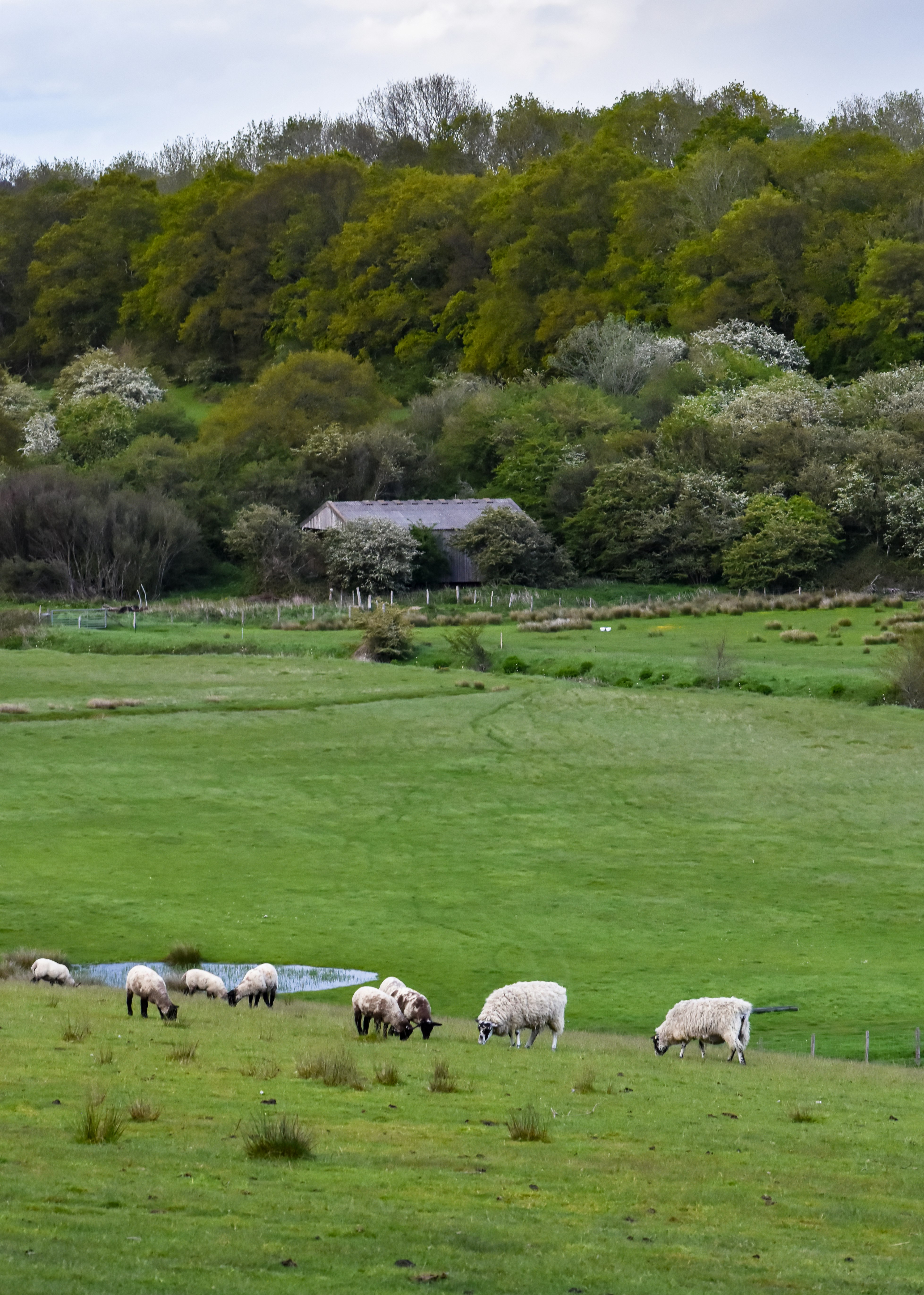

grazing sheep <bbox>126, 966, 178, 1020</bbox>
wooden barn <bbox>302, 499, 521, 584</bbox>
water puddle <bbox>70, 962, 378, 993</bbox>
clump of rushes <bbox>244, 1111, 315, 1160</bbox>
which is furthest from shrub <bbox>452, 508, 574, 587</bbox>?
clump of rushes <bbox>244, 1111, 315, 1160</bbox>

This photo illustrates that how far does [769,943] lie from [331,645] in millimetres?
45687

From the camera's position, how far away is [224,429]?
11938 centimetres

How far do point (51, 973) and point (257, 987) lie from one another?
3.58 meters

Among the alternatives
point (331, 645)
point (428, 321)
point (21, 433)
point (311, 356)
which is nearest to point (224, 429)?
point (311, 356)

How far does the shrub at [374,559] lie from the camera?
317 ft

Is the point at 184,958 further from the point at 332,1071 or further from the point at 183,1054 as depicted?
the point at 332,1071

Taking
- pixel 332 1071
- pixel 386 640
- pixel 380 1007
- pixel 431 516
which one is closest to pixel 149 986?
pixel 380 1007

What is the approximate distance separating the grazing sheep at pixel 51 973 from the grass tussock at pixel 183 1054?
860 centimetres

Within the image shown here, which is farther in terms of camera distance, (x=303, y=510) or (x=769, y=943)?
(x=303, y=510)

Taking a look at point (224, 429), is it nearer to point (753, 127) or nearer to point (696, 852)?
point (753, 127)

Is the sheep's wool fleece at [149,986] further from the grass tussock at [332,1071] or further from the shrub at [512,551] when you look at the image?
the shrub at [512,551]

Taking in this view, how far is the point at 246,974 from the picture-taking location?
27.8 metres

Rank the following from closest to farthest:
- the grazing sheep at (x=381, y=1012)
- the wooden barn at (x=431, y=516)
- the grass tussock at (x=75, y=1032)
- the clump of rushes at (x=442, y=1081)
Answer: the clump of rushes at (x=442, y=1081) → the grass tussock at (x=75, y=1032) → the grazing sheep at (x=381, y=1012) → the wooden barn at (x=431, y=516)

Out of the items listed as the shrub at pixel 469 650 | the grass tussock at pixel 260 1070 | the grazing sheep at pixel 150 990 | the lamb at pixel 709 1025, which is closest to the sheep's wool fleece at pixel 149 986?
the grazing sheep at pixel 150 990
